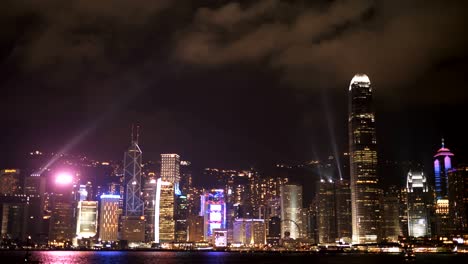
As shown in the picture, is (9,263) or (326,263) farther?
(326,263)

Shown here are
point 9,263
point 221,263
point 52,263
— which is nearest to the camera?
point 9,263

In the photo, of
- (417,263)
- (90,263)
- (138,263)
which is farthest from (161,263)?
(417,263)

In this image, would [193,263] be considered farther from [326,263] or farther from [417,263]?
[417,263]

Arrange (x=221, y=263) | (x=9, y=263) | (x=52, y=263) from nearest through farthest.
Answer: (x=9, y=263), (x=52, y=263), (x=221, y=263)

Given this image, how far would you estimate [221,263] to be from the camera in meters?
142

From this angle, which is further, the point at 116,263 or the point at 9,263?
the point at 116,263

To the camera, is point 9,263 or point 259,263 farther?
point 259,263

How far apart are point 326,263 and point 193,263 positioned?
30.4 meters

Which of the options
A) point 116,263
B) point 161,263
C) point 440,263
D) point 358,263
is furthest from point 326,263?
point 116,263

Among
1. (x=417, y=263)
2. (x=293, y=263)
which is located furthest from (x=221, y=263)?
(x=417, y=263)

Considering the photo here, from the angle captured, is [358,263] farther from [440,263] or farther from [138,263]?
[138,263]

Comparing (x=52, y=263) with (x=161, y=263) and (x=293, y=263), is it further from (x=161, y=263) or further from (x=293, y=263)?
(x=293, y=263)

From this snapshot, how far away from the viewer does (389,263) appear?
13725 centimetres

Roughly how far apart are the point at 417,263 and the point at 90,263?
2909 inches
